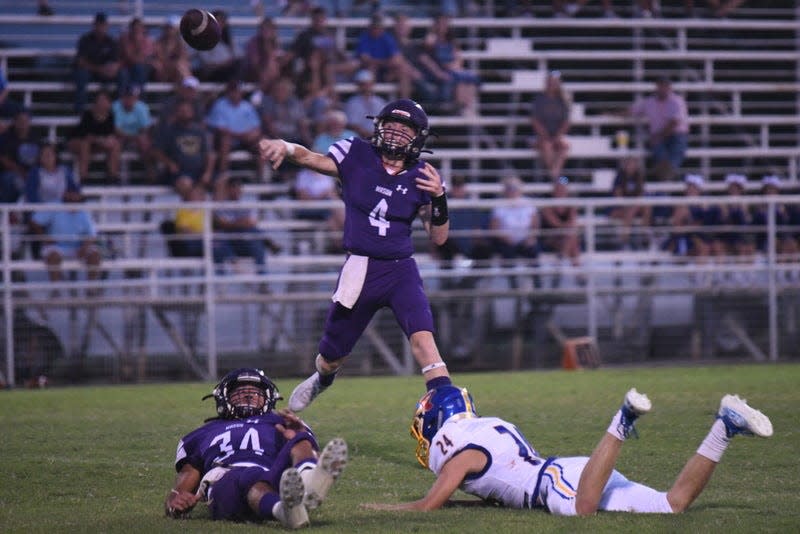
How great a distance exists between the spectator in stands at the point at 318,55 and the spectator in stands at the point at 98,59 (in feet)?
8.00

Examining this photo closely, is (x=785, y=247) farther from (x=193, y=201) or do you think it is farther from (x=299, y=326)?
(x=193, y=201)

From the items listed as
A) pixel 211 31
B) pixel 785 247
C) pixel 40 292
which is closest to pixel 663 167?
pixel 785 247

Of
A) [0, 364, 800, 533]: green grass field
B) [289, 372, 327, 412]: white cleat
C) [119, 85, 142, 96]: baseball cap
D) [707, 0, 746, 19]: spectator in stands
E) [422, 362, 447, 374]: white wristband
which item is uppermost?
[707, 0, 746, 19]: spectator in stands

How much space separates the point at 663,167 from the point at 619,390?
300 inches

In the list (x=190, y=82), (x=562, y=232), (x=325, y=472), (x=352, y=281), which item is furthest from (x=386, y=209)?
(x=190, y=82)

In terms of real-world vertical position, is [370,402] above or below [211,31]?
below

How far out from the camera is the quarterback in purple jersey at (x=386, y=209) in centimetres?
857

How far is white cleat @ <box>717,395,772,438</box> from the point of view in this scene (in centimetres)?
589

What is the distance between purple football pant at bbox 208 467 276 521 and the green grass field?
10 centimetres

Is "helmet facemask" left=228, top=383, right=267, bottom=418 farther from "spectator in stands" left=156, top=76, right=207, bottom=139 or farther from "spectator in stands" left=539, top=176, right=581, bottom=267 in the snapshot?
"spectator in stands" left=156, top=76, right=207, bottom=139

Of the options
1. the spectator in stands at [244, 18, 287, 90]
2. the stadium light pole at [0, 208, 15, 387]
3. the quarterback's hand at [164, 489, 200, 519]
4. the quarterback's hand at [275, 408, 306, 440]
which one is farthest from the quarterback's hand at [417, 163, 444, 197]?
the spectator in stands at [244, 18, 287, 90]

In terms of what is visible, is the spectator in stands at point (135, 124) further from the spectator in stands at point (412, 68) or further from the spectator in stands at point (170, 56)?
the spectator in stands at point (412, 68)

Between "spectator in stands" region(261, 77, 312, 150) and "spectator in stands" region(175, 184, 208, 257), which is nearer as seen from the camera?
"spectator in stands" region(175, 184, 208, 257)

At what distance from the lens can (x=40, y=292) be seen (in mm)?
14953
